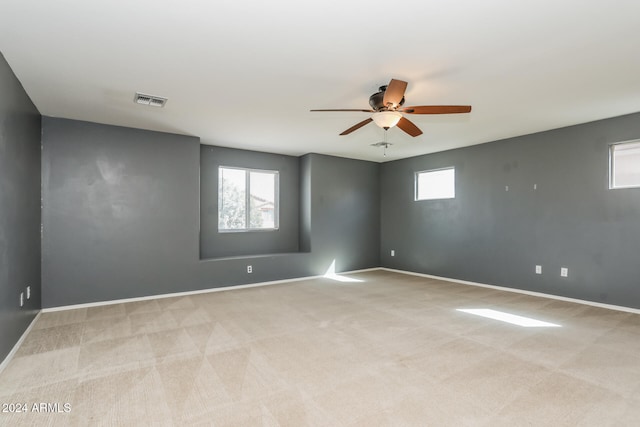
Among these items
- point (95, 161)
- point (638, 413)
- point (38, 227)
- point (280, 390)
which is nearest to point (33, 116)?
point (95, 161)

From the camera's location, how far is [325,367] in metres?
2.44

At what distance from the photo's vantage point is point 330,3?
1.86m

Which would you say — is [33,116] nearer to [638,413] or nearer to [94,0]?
[94,0]

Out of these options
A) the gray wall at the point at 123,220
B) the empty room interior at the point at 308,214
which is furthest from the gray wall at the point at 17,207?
the gray wall at the point at 123,220

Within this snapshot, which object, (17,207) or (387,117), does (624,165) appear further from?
(17,207)

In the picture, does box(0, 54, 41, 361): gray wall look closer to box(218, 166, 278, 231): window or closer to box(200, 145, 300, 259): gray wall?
box(200, 145, 300, 259): gray wall

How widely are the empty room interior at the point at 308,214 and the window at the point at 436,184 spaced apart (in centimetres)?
5

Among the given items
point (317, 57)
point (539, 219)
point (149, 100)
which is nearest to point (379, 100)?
point (317, 57)

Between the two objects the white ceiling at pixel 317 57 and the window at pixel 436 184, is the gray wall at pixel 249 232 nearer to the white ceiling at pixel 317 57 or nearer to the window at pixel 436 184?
the white ceiling at pixel 317 57

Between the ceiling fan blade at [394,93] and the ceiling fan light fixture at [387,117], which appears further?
the ceiling fan light fixture at [387,117]

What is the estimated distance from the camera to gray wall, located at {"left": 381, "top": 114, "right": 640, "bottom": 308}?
3982 mm

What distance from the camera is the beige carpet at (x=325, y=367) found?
1.87 meters

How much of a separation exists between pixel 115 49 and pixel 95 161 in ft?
7.94

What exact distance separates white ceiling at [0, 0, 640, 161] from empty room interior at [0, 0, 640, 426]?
2 centimetres
